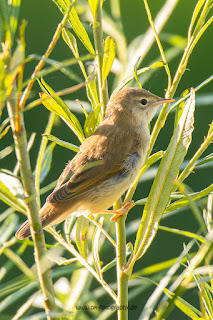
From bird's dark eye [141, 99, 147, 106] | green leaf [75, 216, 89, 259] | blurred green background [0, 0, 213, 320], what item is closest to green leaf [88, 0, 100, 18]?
green leaf [75, 216, 89, 259]

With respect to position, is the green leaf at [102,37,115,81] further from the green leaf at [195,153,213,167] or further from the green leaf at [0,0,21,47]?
the green leaf at [0,0,21,47]

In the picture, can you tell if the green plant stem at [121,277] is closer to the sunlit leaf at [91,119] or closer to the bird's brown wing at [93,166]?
the sunlit leaf at [91,119]

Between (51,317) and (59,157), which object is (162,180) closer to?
(51,317)

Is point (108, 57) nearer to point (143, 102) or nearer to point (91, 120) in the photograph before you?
point (91, 120)

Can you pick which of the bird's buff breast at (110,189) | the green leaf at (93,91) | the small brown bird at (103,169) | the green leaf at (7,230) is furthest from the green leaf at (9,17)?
the bird's buff breast at (110,189)

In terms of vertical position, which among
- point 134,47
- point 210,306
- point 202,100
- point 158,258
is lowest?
point 158,258

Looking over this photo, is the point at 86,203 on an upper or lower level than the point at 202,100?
lower

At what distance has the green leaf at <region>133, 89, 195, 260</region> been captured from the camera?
81 centimetres

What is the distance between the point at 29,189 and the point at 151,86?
2244mm

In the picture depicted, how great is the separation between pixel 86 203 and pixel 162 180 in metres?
1.02

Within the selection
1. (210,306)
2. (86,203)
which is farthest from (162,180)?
(86,203)

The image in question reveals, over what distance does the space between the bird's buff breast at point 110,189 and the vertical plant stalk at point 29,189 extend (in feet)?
3.91

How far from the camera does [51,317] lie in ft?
1.86

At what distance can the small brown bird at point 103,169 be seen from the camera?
1669 mm
